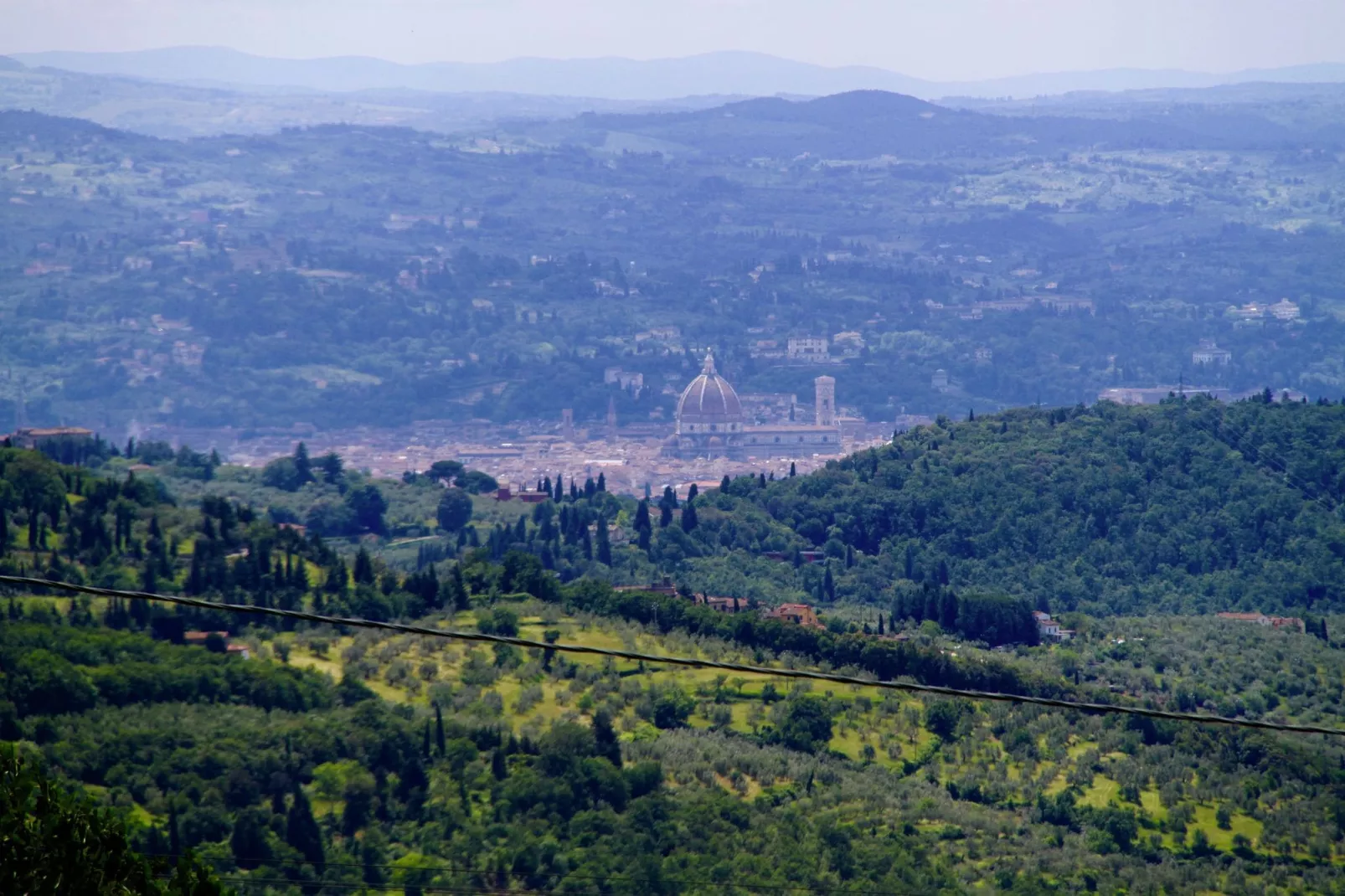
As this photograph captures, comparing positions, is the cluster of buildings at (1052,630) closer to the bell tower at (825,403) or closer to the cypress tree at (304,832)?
the cypress tree at (304,832)

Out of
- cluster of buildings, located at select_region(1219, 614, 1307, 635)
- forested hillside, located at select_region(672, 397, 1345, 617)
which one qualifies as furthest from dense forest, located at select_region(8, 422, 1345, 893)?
forested hillside, located at select_region(672, 397, 1345, 617)

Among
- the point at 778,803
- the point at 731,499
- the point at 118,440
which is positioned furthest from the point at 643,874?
the point at 118,440

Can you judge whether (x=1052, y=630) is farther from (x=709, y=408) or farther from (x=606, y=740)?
(x=709, y=408)

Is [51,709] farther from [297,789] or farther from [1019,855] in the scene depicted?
[1019,855]

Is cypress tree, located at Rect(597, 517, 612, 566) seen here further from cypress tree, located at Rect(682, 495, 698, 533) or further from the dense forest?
the dense forest

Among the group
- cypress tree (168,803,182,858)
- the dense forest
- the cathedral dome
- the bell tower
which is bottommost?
the bell tower

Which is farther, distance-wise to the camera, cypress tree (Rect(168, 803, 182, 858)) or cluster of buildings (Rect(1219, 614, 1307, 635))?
cluster of buildings (Rect(1219, 614, 1307, 635))

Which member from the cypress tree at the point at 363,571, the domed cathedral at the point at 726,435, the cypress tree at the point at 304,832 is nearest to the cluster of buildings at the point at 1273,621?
the cypress tree at the point at 363,571
